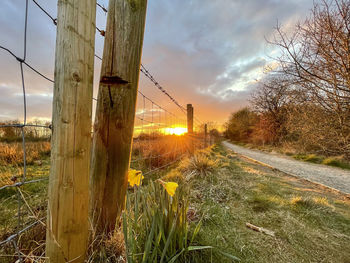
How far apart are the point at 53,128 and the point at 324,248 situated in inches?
107

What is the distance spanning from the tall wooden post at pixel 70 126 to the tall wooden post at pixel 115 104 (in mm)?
227

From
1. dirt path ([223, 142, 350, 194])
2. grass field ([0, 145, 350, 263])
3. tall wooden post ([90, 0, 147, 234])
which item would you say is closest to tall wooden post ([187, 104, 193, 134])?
grass field ([0, 145, 350, 263])

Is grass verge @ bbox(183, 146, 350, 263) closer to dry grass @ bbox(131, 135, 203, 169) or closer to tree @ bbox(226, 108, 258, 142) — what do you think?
dry grass @ bbox(131, 135, 203, 169)

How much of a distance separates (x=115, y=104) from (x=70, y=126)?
362 millimetres

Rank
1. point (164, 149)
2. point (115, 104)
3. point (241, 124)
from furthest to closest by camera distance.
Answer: point (241, 124)
point (164, 149)
point (115, 104)

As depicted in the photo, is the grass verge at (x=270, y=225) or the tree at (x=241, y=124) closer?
the grass verge at (x=270, y=225)

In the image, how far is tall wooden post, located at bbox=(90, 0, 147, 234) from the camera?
110cm

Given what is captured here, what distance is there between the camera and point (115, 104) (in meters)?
1.11

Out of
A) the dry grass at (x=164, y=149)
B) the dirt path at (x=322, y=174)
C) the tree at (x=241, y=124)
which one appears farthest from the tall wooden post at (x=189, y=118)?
the tree at (x=241, y=124)

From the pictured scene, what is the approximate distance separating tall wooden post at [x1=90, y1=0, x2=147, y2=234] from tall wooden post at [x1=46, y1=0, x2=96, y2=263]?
0.75 feet

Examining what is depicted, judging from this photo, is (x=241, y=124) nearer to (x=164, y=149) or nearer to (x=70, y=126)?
(x=164, y=149)

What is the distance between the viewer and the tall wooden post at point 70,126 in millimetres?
798

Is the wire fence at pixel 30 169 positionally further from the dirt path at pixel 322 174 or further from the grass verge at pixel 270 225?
the dirt path at pixel 322 174

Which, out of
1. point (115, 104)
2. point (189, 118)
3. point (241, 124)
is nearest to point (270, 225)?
point (115, 104)
